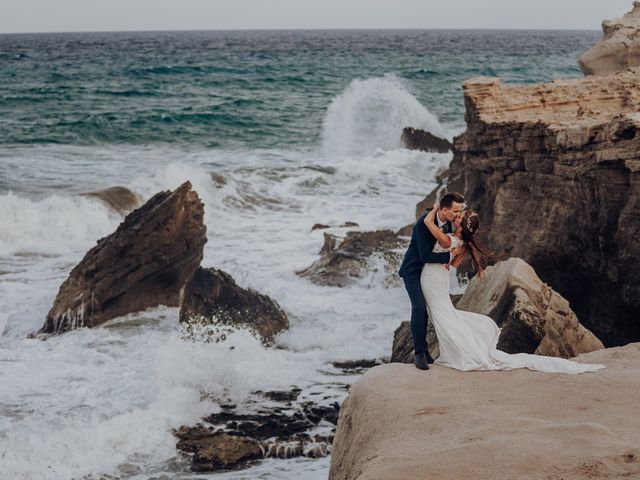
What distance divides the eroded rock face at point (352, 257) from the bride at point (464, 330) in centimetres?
671

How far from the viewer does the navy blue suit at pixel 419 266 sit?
6.19m

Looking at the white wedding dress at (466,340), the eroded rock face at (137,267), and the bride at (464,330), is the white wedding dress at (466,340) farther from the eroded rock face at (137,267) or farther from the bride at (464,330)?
the eroded rock face at (137,267)

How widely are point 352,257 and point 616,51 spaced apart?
528 centimetres

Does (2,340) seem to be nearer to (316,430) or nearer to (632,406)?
(316,430)

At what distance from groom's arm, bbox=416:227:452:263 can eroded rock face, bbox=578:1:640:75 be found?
822 centimetres

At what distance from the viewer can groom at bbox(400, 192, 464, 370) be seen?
6.18m

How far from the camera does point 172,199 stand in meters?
12.2

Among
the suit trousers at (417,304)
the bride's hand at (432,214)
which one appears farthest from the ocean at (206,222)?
the bride's hand at (432,214)

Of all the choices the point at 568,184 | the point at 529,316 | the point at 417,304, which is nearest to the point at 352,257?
the point at 568,184

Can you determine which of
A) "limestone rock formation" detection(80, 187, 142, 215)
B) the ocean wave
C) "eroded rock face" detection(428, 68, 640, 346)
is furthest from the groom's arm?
the ocean wave

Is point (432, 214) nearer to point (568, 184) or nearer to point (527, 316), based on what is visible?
point (527, 316)

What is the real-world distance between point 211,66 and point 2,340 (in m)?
45.6

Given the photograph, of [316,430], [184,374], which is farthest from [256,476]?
[184,374]

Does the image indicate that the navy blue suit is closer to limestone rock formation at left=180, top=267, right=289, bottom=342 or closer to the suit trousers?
the suit trousers
